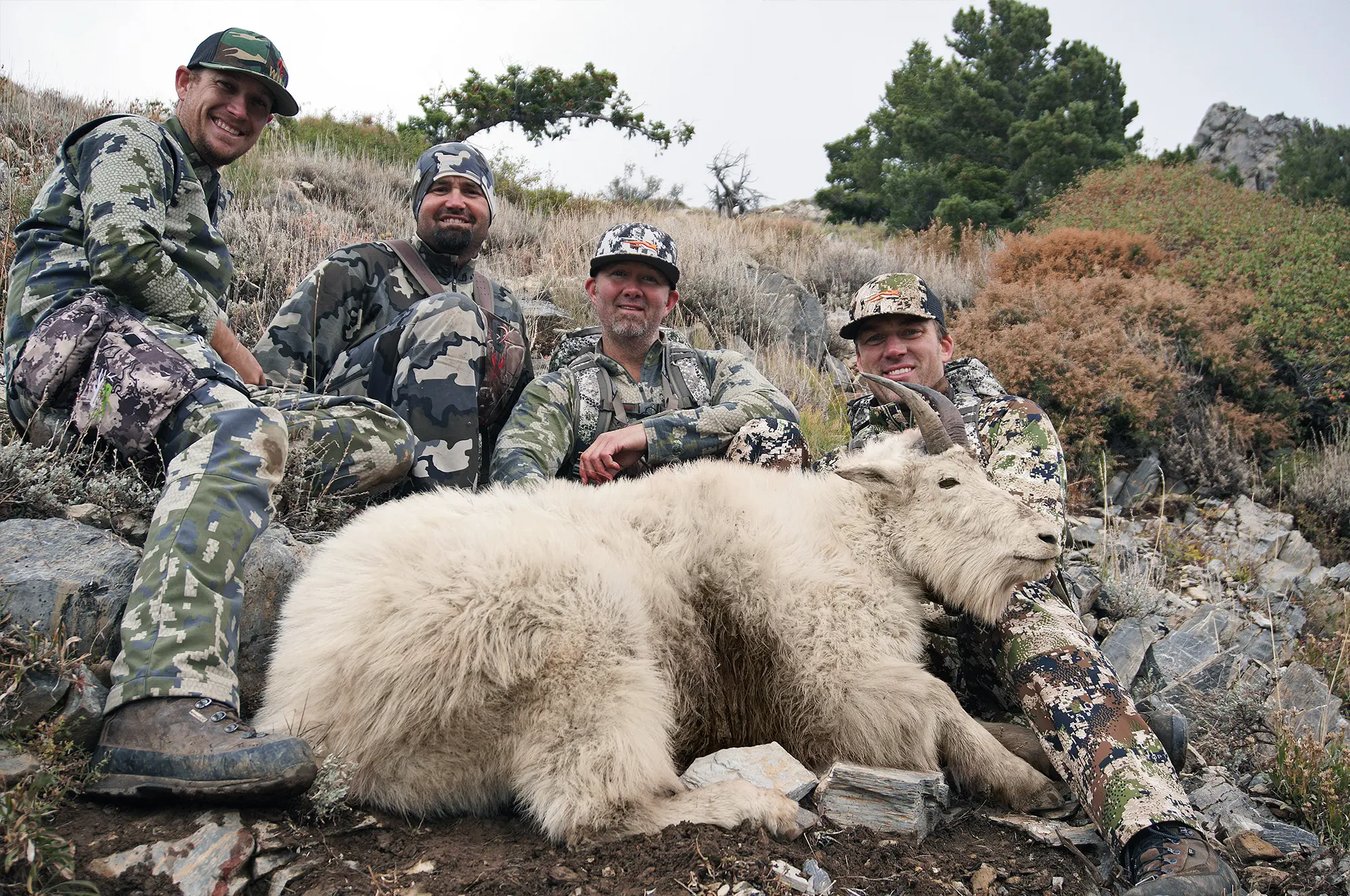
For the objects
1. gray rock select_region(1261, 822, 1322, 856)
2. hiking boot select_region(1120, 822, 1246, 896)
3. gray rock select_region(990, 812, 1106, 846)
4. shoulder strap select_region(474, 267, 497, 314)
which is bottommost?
gray rock select_region(1261, 822, 1322, 856)

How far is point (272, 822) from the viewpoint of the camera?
2537 mm

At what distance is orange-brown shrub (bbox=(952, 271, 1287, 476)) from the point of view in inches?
373

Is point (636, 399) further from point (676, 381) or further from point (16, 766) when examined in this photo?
point (16, 766)

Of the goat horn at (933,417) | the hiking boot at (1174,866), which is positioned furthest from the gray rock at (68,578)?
the hiking boot at (1174,866)

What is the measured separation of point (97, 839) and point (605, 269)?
4.33m

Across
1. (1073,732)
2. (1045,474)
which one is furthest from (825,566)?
(1045,474)

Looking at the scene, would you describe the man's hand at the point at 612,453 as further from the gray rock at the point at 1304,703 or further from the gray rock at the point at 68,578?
the gray rock at the point at 1304,703

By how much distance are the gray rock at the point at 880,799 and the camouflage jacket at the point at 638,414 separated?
2.18 m

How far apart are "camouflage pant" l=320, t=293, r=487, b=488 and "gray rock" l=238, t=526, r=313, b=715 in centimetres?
114

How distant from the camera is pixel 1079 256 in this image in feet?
42.1

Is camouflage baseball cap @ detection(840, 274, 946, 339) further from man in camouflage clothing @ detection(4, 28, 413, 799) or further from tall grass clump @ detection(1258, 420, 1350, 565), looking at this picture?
tall grass clump @ detection(1258, 420, 1350, 565)

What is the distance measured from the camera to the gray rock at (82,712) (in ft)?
8.53

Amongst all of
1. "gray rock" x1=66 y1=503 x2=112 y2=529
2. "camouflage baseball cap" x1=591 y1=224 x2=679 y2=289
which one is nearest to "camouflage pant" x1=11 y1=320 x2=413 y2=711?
"gray rock" x1=66 y1=503 x2=112 y2=529

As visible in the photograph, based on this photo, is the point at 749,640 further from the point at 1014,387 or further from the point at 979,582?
the point at 1014,387
